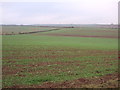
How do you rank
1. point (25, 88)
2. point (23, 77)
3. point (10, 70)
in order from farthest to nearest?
point (10, 70) < point (23, 77) < point (25, 88)

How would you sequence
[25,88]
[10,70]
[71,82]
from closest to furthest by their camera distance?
[25,88] → [71,82] → [10,70]

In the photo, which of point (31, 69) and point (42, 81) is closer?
point (42, 81)

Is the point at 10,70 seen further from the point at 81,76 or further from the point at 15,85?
the point at 81,76

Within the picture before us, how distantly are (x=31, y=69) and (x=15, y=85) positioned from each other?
3.59m

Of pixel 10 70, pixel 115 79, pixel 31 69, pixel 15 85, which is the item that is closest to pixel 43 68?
pixel 31 69

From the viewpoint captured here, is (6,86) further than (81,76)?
No

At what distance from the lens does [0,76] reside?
11.5 m

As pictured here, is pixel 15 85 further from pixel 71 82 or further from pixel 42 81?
pixel 71 82

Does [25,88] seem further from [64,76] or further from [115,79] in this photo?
[115,79]

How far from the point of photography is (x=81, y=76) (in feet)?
36.8

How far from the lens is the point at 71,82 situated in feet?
32.8

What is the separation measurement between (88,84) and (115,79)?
6.08ft

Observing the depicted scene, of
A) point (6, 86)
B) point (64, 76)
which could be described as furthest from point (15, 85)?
point (64, 76)

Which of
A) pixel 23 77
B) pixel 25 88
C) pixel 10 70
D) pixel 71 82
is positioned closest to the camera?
pixel 25 88
